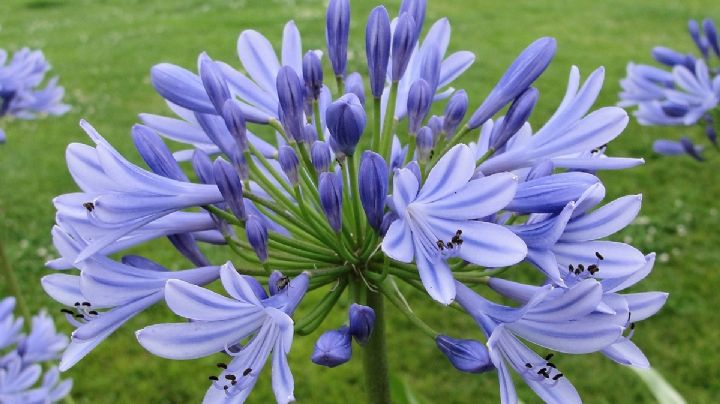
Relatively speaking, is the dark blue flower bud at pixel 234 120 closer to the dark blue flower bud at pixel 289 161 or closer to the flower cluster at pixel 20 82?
the dark blue flower bud at pixel 289 161

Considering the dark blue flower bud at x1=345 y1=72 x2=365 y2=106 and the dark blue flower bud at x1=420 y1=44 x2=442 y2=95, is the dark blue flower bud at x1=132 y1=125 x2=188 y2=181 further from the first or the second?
the dark blue flower bud at x1=420 y1=44 x2=442 y2=95

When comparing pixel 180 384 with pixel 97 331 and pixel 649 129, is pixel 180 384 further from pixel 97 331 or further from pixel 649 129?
pixel 649 129

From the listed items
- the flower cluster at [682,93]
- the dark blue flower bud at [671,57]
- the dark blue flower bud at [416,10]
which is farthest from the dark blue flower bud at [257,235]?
the dark blue flower bud at [671,57]

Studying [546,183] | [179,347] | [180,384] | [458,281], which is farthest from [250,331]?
[180,384]

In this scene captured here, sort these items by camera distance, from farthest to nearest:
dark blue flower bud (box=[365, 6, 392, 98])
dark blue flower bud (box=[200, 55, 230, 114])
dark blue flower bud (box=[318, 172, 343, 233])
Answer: dark blue flower bud (box=[365, 6, 392, 98]) < dark blue flower bud (box=[200, 55, 230, 114]) < dark blue flower bud (box=[318, 172, 343, 233])

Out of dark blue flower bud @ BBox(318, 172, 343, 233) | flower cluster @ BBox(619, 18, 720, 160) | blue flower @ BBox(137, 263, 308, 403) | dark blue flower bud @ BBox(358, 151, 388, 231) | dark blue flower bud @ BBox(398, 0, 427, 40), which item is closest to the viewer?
blue flower @ BBox(137, 263, 308, 403)

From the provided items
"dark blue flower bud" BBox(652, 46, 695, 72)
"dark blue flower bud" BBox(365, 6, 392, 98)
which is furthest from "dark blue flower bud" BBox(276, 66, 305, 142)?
"dark blue flower bud" BBox(652, 46, 695, 72)
